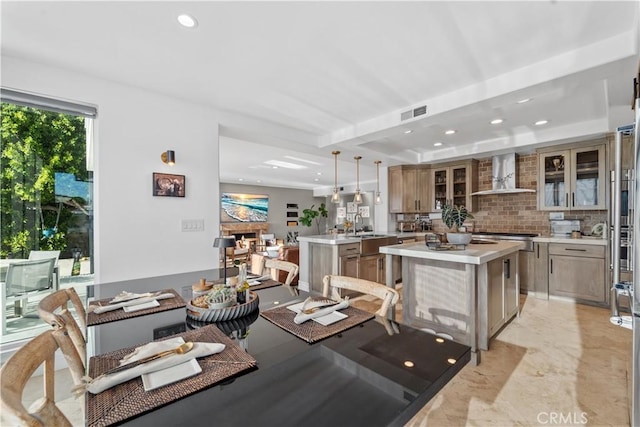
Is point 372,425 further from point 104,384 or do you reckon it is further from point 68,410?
point 68,410

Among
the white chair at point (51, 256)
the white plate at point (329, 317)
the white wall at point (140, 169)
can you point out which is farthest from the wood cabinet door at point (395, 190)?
the white chair at point (51, 256)

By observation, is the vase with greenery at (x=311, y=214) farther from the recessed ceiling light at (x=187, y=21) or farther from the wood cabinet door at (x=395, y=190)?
the recessed ceiling light at (x=187, y=21)

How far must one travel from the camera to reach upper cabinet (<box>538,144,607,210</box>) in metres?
3.95

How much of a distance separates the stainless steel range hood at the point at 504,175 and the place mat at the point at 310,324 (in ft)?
14.7

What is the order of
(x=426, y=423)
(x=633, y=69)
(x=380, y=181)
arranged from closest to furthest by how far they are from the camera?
(x=426, y=423)
(x=633, y=69)
(x=380, y=181)

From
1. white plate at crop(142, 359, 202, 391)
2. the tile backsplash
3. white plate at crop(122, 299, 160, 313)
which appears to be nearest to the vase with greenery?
the tile backsplash

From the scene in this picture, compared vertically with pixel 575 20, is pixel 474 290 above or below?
below

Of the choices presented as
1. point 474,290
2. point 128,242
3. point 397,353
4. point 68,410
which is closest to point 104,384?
point 397,353

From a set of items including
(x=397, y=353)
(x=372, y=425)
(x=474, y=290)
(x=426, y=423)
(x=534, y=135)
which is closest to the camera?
(x=372, y=425)

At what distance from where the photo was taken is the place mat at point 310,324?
43.9 inches

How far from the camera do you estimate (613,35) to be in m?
1.91

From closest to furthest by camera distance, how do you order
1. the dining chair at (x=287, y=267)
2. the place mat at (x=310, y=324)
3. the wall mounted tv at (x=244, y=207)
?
the place mat at (x=310, y=324)
the dining chair at (x=287, y=267)
the wall mounted tv at (x=244, y=207)

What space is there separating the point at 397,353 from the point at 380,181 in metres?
5.41

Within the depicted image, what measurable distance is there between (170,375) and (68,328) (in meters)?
0.60
